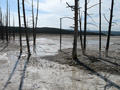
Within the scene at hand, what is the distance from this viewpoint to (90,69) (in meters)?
8.48

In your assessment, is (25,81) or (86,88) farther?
(25,81)

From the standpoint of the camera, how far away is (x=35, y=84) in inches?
243

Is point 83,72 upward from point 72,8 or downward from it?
downward

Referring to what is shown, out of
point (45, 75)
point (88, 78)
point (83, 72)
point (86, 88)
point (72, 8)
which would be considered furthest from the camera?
point (72, 8)

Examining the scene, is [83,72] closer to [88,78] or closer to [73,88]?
[88,78]

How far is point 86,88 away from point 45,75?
2.32 meters

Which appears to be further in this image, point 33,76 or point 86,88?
point 33,76

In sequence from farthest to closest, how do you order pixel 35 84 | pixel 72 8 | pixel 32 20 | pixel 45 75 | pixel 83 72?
pixel 32 20 → pixel 72 8 → pixel 83 72 → pixel 45 75 → pixel 35 84

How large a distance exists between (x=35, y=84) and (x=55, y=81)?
854 millimetres

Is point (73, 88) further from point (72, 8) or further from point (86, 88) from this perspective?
point (72, 8)

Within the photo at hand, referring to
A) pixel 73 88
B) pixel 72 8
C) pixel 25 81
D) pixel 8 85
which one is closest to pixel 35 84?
pixel 25 81

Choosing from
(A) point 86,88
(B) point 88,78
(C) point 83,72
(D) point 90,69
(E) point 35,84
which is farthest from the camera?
(D) point 90,69

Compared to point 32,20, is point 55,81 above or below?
below

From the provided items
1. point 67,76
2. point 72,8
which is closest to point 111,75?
point 67,76
